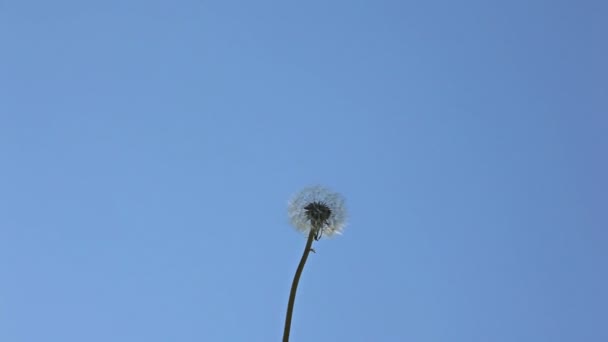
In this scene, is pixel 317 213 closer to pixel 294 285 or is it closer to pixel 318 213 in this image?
pixel 318 213

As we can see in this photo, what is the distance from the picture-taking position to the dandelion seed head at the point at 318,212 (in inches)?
979

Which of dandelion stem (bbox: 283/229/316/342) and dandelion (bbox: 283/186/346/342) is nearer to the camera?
dandelion stem (bbox: 283/229/316/342)

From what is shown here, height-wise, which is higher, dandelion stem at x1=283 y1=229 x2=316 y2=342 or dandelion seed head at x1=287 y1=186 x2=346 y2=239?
dandelion seed head at x1=287 y1=186 x2=346 y2=239

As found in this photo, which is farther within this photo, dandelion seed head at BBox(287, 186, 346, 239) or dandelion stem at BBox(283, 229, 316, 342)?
dandelion seed head at BBox(287, 186, 346, 239)

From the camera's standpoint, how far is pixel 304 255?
2219 centimetres

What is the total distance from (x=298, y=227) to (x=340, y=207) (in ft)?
5.37

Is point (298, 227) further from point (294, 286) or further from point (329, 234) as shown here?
point (294, 286)


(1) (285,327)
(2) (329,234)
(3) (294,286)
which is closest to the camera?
(1) (285,327)

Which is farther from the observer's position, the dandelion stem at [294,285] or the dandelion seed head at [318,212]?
the dandelion seed head at [318,212]

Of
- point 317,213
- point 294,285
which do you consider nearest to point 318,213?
point 317,213

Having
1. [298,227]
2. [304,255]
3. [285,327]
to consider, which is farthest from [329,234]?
[285,327]

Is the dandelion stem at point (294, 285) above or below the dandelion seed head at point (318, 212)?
below

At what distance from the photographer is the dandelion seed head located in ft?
81.6

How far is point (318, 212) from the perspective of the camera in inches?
986
